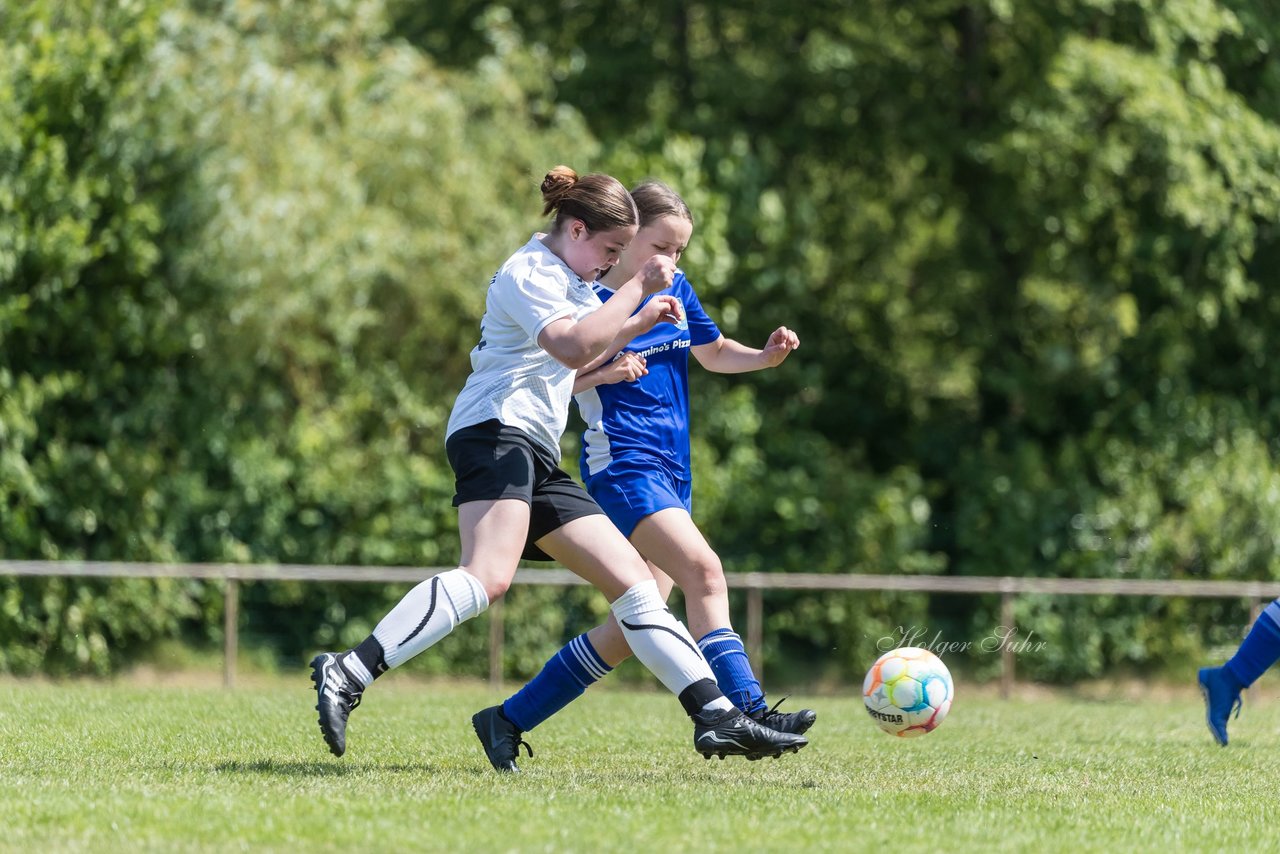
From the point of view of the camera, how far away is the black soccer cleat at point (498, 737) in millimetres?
5629

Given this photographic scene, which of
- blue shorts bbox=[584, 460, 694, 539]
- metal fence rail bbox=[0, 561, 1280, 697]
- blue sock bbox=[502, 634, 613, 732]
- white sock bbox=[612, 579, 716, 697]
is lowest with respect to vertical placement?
metal fence rail bbox=[0, 561, 1280, 697]

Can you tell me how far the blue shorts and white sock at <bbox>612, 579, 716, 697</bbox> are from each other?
1.41ft

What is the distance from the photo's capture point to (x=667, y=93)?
756 inches

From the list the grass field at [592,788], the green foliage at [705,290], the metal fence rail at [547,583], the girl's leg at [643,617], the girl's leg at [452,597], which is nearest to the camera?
the grass field at [592,788]

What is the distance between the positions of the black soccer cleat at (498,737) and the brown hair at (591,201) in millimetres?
1726

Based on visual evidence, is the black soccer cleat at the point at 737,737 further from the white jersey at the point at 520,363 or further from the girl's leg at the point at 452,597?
the white jersey at the point at 520,363

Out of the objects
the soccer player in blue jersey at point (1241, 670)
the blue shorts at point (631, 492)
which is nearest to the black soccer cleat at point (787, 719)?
the blue shorts at point (631, 492)

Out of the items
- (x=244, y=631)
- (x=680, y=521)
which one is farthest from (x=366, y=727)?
(x=244, y=631)

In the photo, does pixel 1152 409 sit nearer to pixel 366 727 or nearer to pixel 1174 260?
pixel 1174 260

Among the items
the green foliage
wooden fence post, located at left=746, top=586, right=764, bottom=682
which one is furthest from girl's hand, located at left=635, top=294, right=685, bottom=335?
wooden fence post, located at left=746, top=586, right=764, bottom=682

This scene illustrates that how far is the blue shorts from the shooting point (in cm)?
568

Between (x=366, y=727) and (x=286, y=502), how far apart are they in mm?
7958

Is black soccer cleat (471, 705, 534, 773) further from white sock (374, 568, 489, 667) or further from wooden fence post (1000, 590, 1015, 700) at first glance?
wooden fence post (1000, 590, 1015, 700)

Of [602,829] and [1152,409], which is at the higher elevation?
[602,829]
